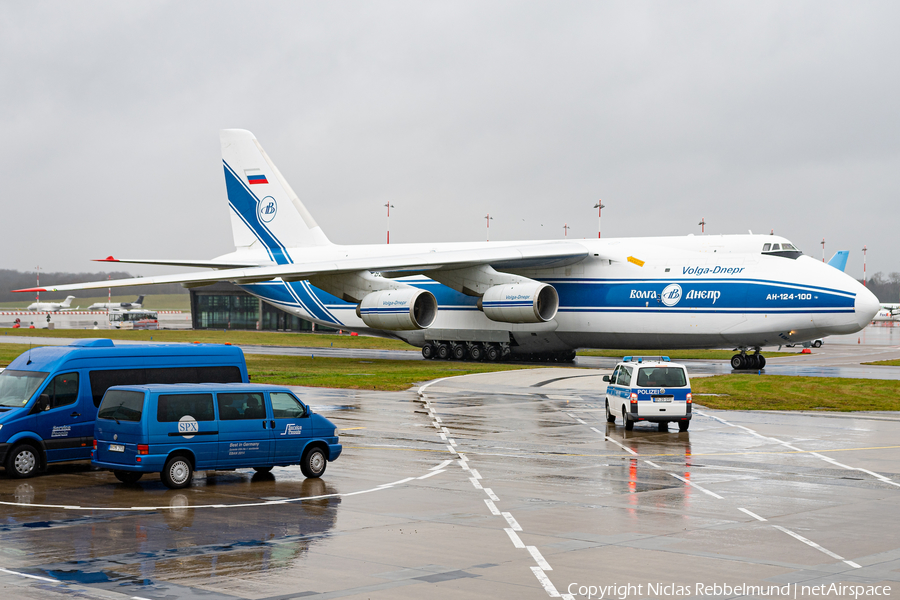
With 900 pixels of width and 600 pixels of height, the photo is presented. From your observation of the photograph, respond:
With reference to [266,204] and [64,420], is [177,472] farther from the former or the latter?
[266,204]

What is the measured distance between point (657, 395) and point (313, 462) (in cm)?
969

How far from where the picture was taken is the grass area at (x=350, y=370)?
34.8 metres

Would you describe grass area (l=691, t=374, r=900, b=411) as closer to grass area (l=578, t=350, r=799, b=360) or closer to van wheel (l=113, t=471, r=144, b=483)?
grass area (l=578, t=350, r=799, b=360)

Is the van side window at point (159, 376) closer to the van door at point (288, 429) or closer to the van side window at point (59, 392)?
the van side window at point (59, 392)

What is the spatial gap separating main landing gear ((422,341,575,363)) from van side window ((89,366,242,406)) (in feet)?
95.4

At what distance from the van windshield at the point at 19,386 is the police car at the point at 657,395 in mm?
13164

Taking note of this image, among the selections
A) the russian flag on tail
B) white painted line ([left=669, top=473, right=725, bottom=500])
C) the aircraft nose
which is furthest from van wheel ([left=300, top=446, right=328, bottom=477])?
the russian flag on tail

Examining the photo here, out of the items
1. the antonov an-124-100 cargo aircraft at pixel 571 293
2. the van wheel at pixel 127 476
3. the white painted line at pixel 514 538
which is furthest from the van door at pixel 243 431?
the antonov an-124-100 cargo aircraft at pixel 571 293

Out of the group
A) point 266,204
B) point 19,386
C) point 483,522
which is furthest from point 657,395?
point 266,204

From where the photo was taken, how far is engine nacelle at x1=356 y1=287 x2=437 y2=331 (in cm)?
4359

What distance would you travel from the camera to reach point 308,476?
16516 mm

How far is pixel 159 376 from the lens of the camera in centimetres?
1825

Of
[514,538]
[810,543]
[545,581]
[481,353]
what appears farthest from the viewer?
[481,353]

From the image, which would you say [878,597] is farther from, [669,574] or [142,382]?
[142,382]
